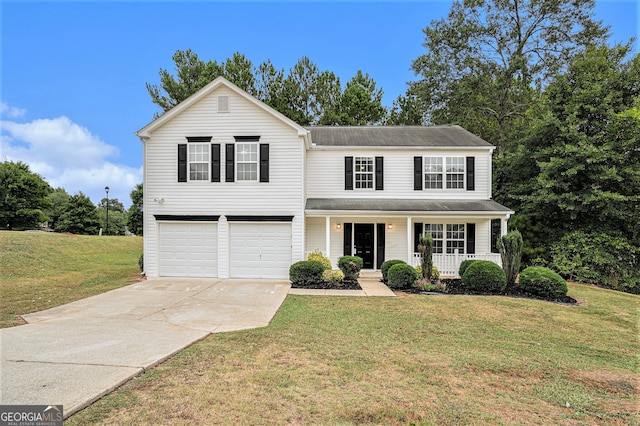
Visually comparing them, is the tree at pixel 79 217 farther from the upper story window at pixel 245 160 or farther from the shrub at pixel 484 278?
the shrub at pixel 484 278

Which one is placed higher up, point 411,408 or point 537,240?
point 537,240

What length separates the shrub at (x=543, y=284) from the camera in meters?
10.1

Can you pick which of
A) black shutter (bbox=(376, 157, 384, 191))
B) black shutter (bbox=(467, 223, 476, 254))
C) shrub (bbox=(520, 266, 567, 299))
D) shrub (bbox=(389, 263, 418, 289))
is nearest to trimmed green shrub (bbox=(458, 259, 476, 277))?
shrub (bbox=(520, 266, 567, 299))

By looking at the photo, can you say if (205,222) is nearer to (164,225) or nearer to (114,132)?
(164,225)

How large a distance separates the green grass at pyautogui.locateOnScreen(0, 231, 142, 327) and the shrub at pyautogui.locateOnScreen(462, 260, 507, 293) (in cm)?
1229

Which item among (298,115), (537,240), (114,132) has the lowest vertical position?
(537,240)

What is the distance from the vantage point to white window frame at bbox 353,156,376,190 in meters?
14.9

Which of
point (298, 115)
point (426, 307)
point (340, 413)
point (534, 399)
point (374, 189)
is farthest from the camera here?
point (298, 115)

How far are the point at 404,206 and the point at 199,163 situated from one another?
8.71 meters

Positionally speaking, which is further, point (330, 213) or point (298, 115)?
point (298, 115)

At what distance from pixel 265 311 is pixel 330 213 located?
5.95 meters

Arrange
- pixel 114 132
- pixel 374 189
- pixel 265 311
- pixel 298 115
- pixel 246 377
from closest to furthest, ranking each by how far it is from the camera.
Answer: pixel 246 377 < pixel 265 311 < pixel 374 189 < pixel 114 132 < pixel 298 115

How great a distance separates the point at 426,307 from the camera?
8.62 meters

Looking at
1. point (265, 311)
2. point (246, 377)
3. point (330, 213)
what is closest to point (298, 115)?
point (330, 213)
